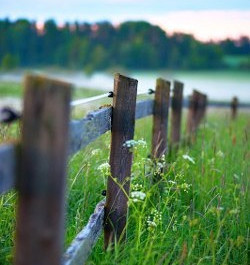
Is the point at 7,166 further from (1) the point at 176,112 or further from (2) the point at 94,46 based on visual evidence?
(2) the point at 94,46

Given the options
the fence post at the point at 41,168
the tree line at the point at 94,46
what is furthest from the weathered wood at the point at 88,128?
the tree line at the point at 94,46

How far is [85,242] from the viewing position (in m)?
3.32

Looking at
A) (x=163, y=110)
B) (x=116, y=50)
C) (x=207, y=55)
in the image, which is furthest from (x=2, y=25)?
(x=163, y=110)

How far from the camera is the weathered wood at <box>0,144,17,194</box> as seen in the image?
226 centimetres

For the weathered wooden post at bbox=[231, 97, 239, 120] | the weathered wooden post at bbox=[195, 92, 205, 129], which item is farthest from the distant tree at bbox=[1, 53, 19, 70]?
the weathered wooden post at bbox=[195, 92, 205, 129]

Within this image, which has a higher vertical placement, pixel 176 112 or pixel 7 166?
pixel 7 166

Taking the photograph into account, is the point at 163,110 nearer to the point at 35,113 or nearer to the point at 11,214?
the point at 11,214

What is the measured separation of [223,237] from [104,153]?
5.01 feet

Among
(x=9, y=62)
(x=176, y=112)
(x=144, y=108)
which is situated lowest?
(x=9, y=62)

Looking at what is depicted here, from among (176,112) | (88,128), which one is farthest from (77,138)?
(176,112)

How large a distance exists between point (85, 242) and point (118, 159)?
882mm

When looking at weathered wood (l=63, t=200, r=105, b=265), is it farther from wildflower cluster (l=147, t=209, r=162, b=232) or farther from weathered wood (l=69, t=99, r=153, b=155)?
weathered wood (l=69, t=99, r=153, b=155)

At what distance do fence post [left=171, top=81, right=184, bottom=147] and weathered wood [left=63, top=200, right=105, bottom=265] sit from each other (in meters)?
3.80

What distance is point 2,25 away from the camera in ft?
205
